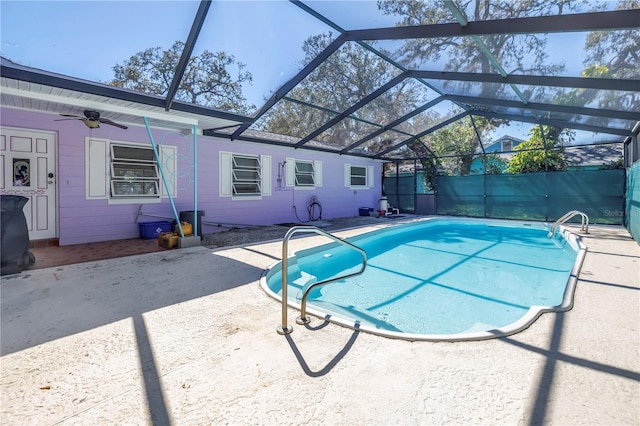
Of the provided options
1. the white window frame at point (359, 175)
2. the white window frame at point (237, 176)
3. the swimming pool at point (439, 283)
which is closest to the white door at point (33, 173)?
the white window frame at point (237, 176)

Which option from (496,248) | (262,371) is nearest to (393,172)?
(496,248)

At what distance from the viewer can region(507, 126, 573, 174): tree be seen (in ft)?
33.7

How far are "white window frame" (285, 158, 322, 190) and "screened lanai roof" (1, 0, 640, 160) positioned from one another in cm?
182

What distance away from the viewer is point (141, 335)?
7.45 ft

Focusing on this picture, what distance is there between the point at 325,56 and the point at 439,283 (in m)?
4.43

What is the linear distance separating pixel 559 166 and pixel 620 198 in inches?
94.7

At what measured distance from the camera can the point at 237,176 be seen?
8391 millimetres

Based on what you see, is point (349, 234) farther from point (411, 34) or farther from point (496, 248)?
Result: point (411, 34)

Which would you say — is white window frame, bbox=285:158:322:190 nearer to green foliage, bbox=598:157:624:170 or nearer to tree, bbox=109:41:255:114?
tree, bbox=109:41:255:114

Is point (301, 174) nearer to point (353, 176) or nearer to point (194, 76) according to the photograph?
point (353, 176)

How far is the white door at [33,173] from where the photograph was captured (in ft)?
16.8

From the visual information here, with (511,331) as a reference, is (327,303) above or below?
below

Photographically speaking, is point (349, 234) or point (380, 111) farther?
point (380, 111)

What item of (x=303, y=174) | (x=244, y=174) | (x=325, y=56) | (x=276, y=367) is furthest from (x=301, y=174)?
(x=276, y=367)
